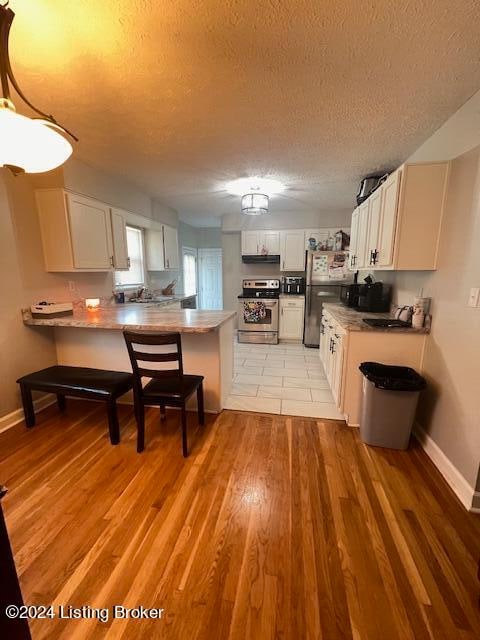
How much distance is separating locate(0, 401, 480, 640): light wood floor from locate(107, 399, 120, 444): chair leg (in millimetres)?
83

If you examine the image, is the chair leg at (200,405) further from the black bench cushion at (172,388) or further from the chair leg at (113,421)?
the chair leg at (113,421)

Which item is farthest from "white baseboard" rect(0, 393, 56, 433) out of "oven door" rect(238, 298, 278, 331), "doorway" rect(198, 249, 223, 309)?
"doorway" rect(198, 249, 223, 309)

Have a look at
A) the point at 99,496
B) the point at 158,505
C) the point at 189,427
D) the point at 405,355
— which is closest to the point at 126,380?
the point at 189,427

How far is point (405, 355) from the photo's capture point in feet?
7.76

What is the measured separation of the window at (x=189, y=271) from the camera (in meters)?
6.74

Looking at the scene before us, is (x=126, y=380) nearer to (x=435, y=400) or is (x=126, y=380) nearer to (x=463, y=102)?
(x=435, y=400)

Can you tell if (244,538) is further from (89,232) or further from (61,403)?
(89,232)

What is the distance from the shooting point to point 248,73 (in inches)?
64.6

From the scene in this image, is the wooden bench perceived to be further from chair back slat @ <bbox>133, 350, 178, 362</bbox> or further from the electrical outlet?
the electrical outlet

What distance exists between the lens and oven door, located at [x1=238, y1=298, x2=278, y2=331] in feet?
17.1

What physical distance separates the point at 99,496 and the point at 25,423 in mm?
1377

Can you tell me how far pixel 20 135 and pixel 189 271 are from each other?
19.6ft

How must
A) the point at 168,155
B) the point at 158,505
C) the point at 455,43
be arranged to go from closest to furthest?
the point at 455,43 < the point at 158,505 < the point at 168,155

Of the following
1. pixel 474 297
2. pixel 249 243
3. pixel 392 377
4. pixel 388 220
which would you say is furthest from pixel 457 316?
pixel 249 243
